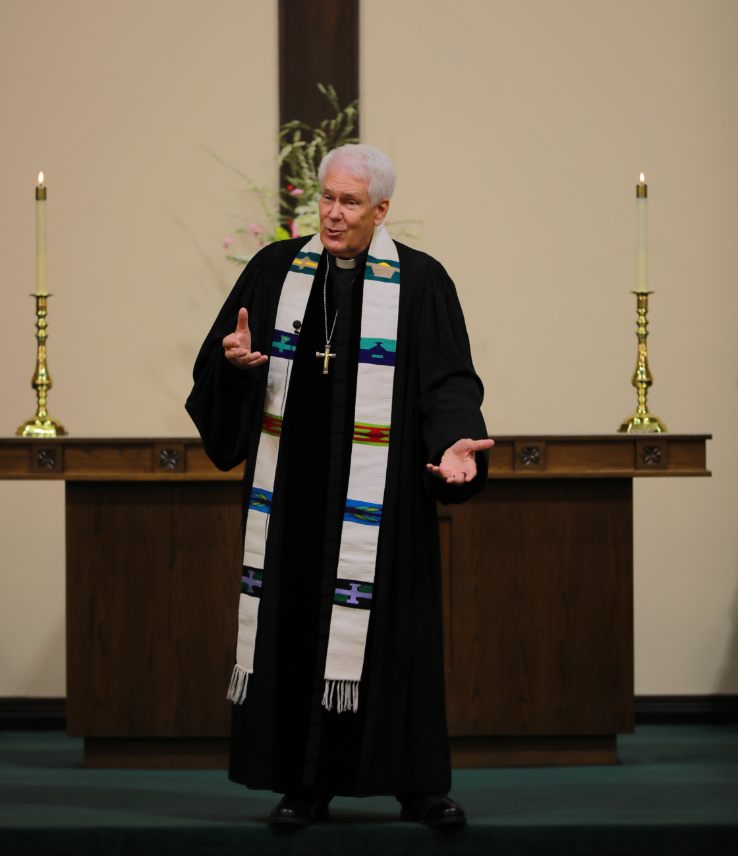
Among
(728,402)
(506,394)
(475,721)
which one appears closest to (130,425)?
(506,394)

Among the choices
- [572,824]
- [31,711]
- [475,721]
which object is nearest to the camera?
[572,824]

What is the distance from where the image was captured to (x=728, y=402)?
190 inches

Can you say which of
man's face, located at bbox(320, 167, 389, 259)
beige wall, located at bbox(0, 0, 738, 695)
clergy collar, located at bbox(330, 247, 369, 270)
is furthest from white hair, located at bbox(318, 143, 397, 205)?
beige wall, located at bbox(0, 0, 738, 695)

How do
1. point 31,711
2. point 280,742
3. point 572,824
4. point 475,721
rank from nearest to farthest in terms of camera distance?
point 280,742
point 572,824
point 475,721
point 31,711

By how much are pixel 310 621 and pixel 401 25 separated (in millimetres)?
3272

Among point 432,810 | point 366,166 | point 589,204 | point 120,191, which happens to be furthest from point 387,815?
point 120,191

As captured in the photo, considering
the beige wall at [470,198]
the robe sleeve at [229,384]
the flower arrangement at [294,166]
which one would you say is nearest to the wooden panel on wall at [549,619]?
the beige wall at [470,198]

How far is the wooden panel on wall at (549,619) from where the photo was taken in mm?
3715

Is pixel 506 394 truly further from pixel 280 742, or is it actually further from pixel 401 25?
pixel 280 742

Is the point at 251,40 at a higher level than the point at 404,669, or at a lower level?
higher

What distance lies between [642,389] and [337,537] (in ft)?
5.61

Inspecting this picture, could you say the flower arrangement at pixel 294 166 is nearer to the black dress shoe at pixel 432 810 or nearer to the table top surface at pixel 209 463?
the table top surface at pixel 209 463

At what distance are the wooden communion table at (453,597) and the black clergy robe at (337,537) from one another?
1.00m

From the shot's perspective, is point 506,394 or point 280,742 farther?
point 506,394
